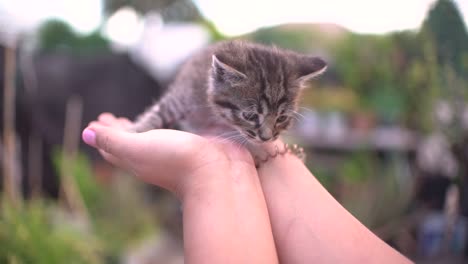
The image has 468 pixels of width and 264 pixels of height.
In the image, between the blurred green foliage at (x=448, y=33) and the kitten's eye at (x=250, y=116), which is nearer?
the blurred green foliage at (x=448, y=33)

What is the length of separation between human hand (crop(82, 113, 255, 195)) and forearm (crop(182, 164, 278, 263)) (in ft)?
0.08

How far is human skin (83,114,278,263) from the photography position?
834mm

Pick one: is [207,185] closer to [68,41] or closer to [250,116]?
[250,116]

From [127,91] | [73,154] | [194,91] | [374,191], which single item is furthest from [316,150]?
[194,91]

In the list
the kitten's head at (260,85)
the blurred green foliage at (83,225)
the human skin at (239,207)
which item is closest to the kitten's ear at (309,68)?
the kitten's head at (260,85)

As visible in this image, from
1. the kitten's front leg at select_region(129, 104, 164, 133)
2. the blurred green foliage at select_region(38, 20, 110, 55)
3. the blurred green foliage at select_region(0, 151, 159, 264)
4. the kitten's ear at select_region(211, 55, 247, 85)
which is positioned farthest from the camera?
the blurred green foliage at select_region(38, 20, 110, 55)

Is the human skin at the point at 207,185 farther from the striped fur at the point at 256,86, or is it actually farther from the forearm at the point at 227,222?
the striped fur at the point at 256,86

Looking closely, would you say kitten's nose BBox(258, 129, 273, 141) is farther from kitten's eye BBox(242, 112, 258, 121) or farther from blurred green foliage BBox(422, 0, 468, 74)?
blurred green foliage BBox(422, 0, 468, 74)

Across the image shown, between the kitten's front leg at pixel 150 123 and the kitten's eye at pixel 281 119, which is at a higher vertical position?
the kitten's eye at pixel 281 119

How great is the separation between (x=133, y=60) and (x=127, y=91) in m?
0.26

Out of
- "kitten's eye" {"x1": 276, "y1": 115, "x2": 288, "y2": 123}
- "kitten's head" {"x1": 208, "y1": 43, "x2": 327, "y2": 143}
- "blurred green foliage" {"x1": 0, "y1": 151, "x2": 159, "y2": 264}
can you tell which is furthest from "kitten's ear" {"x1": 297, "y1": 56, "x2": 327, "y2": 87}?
"blurred green foliage" {"x1": 0, "y1": 151, "x2": 159, "y2": 264}

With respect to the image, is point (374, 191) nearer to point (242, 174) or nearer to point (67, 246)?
point (242, 174)

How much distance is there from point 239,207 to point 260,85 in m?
0.36

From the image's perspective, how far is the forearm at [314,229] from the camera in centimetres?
91
